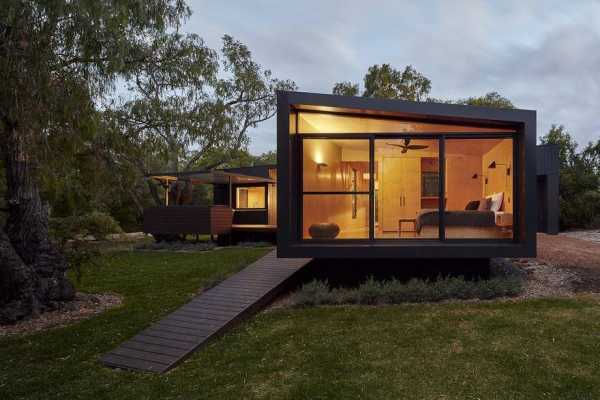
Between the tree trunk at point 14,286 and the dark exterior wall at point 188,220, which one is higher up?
the dark exterior wall at point 188,220

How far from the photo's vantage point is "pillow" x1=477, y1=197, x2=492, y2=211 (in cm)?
709

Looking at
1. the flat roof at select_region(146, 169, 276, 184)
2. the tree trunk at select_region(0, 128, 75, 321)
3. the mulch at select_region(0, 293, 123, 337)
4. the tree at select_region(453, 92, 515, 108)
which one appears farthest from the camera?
the tree at select_region(453, 92, 515, 108)

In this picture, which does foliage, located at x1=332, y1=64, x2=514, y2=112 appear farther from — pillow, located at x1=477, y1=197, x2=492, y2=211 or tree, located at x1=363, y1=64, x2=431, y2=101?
pillow, located at x1=477, y1=197, x2=492, y2=211

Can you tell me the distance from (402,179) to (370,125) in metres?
1.06

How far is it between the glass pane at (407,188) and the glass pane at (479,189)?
0.33 m

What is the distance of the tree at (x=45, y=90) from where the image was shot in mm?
4477

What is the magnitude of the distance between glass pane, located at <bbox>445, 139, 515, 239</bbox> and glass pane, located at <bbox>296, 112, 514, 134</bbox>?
0.32 metres

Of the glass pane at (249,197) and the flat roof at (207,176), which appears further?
the glass pane at (249,197)

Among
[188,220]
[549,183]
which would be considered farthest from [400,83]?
[188,220]

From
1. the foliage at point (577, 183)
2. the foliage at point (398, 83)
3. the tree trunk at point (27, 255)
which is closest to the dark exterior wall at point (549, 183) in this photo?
the foliage at point (577, 183)

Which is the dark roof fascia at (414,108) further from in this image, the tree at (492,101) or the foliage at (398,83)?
the tree at (492,101)

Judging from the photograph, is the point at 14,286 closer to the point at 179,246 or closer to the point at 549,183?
the point at 179,246

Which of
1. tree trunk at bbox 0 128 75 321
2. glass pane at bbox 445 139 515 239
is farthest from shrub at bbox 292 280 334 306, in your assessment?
tree trunk at bbox 0 128 75 321

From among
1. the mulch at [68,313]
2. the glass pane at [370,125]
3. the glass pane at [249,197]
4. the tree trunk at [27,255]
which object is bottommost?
the mulch at [68,313]
